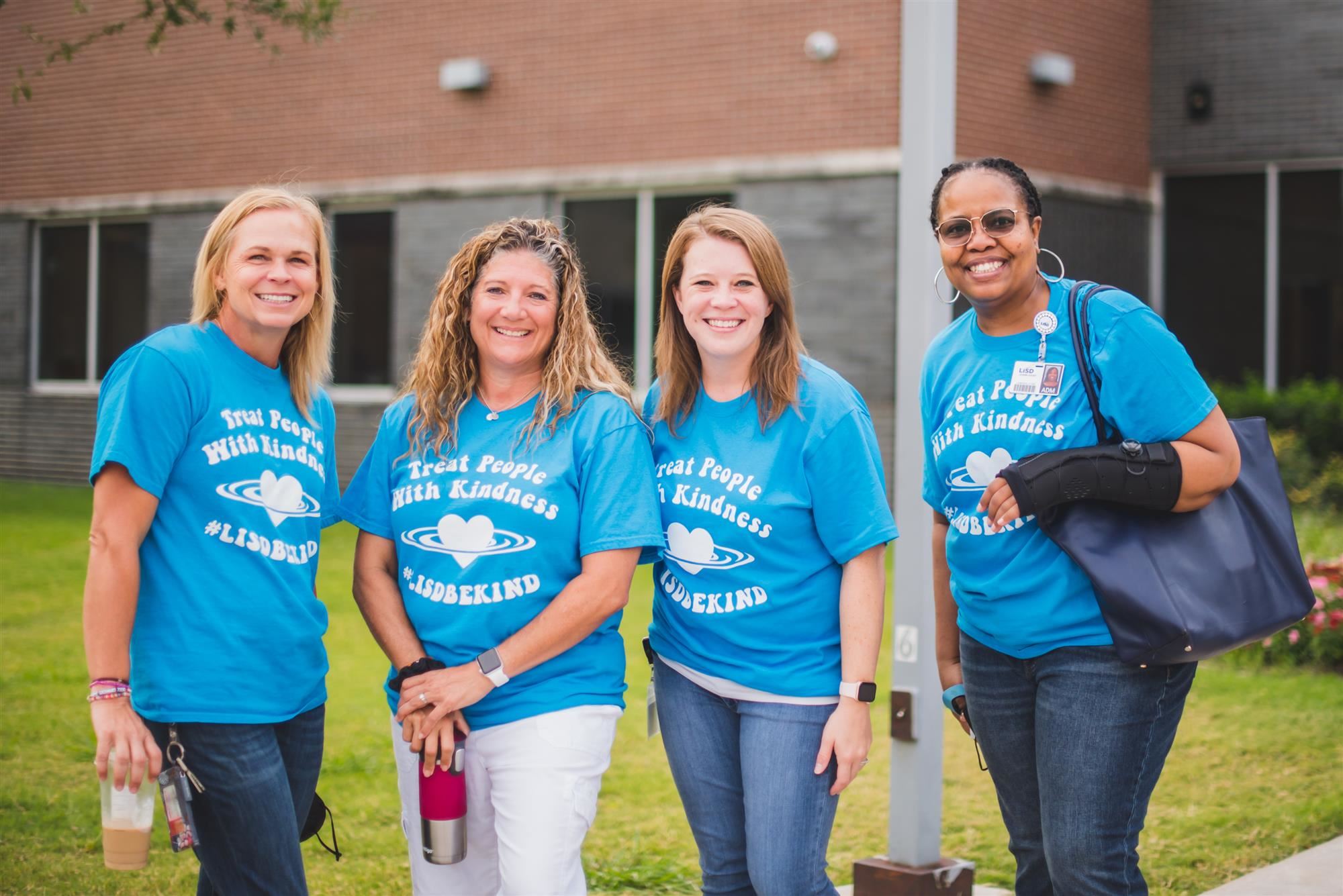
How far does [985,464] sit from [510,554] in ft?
3.26

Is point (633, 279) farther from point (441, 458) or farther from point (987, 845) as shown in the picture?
point (441, 458)

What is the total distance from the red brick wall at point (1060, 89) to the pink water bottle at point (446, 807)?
407 inches

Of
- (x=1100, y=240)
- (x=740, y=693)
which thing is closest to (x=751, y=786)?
(x=740, y=693)

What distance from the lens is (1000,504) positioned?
8.96ft

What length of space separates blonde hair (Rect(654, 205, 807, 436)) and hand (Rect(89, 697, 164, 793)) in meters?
1.23

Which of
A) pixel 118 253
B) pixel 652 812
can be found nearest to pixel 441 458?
pixel 652 812

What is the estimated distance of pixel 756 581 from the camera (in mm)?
2885

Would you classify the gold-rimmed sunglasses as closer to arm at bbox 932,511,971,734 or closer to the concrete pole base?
arm at bbox 932,511,971,734

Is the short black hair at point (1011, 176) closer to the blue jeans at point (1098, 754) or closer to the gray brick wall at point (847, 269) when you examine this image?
the blue jeans at point (1098, 754)

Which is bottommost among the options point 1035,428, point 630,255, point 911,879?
point 911,879

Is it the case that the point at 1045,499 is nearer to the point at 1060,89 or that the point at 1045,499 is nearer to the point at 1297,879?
the point at 1297,879

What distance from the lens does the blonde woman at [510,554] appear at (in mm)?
2779

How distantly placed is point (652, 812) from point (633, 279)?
8815 millimetres

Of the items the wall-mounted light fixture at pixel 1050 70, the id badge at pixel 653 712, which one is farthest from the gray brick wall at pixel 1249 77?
the id badge at pixel 653 712
